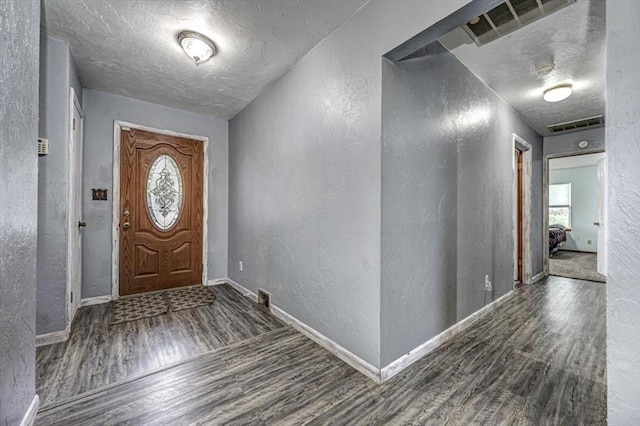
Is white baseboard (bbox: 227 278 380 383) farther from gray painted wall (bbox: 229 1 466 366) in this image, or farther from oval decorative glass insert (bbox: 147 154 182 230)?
oval decorative glass insert (bbox: 147 154 182 230)

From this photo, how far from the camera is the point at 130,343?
2.19 meters

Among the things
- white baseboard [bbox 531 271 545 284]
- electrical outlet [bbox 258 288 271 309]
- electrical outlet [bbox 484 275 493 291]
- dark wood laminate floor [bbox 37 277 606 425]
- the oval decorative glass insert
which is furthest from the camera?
white baseboard [bbox 531 271 545 284]

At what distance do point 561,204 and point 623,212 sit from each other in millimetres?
9288

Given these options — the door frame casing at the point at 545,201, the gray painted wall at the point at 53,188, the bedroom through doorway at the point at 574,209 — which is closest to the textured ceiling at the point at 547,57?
the door frame casing at the point at 545,201

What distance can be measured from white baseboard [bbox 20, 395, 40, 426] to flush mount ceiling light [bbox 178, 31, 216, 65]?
2497mm

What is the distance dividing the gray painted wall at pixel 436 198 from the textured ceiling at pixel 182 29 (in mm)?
815

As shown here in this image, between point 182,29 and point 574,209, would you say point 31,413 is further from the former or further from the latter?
point 574,209

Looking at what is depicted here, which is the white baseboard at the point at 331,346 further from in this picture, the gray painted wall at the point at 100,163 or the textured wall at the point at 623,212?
the gray painted wall at the point at 100,163

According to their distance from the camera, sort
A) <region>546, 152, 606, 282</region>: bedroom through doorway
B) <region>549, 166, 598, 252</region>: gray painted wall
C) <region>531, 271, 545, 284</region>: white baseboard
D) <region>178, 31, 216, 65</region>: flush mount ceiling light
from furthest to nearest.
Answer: <region>549, 166, 598, 252</region>: gray painted wall, <region>546, 152, 606, 282</region>: bedroom through doorway, <region>531, 271, 545, 284</region>: white baseboard, <region>178, 31, 216, 65</region>: flush mount ceiling light

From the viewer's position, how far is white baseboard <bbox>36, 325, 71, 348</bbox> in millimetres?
2137

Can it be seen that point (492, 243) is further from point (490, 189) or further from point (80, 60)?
point (80, 60)

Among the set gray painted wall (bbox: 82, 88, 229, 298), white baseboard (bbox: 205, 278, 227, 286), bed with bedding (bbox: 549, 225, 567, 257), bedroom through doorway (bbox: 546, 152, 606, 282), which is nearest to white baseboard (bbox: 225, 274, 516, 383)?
white baseboard (bbox: 205, 278, 227, 286)

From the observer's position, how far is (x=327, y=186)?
214 centimetres

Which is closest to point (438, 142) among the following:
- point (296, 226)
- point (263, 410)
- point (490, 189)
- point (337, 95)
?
point (337, 95)
